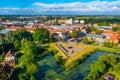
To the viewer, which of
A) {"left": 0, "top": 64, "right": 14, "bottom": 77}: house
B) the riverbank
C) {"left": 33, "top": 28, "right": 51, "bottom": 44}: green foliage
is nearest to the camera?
{"left": 0, "top": 64, "right": 14, "bottom": 77}: house

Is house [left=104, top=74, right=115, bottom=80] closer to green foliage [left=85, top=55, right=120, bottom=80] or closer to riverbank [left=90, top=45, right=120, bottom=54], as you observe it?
green foliage [left=85, top=55, right=120, bottom=80]

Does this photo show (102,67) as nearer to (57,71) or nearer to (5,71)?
(57,71)

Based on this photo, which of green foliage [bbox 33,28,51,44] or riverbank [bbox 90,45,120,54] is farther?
green foliage [bbox 33,28,51,44]

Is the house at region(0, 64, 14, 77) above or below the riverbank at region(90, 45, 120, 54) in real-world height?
above

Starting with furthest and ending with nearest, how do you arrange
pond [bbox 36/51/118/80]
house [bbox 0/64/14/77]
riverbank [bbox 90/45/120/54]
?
riverbank [bbox 90/45/120/54] < pond [bbox 36/51/118/80] < house [bbox 0/64/14/77]

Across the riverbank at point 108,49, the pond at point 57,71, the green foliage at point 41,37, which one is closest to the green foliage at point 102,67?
the pond at point 57,71

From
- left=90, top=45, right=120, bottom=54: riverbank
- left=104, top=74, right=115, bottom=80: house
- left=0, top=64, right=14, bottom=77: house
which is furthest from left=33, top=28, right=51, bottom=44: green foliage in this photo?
left=104, top=74, right=115, bottom=80: house

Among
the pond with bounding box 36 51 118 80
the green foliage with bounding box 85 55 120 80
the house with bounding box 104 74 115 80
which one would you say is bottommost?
the pond with bounding box 36 51 118 80

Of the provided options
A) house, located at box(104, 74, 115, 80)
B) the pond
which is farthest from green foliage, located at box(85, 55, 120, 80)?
the pond

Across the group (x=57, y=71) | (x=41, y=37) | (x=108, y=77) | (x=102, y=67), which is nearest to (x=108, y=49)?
(x=41, y=37)

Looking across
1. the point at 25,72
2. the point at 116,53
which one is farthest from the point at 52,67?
the point at 116,53
